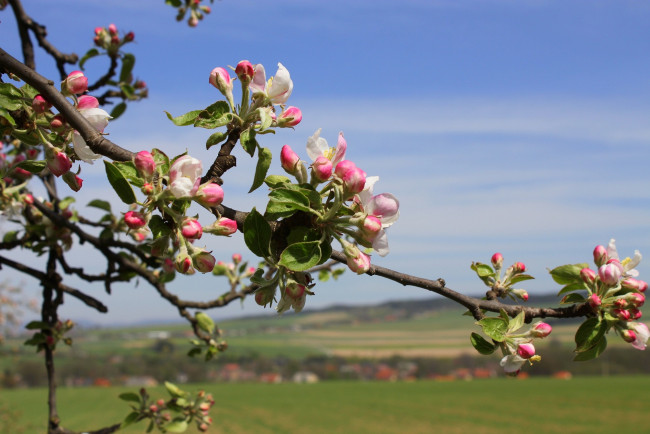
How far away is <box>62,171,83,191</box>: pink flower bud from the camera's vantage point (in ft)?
4.50

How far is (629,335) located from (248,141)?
4.19ft

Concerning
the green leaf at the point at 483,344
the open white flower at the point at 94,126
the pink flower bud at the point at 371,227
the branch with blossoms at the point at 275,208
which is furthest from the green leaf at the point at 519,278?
the open white flower at the point at 94,126

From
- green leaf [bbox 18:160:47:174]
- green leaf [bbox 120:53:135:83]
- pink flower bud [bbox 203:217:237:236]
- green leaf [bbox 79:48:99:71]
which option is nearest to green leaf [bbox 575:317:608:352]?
pink flower bud [bbox 203:217:237:236]

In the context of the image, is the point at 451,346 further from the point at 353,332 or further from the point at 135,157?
the point at 135,157

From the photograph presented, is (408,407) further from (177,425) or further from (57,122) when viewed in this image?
(57,122)

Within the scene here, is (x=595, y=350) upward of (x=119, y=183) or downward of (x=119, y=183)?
downward

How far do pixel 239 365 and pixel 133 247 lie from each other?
76.8 metres

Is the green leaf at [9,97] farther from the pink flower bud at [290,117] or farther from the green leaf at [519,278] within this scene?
the green leaf at [519,278]

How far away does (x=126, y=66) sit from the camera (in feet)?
13.2

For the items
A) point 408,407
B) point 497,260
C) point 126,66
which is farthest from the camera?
point 408,407

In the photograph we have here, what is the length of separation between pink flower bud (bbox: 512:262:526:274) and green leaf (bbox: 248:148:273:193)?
1.00 m

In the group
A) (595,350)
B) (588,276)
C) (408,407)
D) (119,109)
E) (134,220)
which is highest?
(119,109)

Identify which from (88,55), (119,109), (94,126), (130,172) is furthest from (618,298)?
(88,55)

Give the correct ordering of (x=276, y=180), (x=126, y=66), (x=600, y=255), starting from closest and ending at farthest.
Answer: (x=276, y=180) → (x=600, y=255) → (x=126, y=66)
